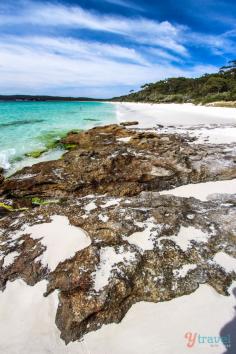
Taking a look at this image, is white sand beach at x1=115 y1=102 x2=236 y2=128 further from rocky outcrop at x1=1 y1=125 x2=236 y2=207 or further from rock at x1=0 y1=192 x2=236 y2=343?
rock at x1=0 y1=192 x2=236 y2=343

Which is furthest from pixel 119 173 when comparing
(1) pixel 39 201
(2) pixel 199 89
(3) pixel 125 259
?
(2) pixel 199 89

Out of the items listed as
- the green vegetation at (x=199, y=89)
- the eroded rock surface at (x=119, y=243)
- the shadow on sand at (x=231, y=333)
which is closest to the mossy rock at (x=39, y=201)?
the eroded rock surface at (x=119, y=243)

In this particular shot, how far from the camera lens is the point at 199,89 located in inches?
2884

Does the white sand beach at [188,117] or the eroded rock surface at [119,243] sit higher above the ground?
the eroded rock surface at [119,243]

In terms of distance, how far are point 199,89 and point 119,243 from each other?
2991 inches

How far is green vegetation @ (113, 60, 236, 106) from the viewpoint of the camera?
164ft

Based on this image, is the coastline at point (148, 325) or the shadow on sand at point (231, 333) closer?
the shadow on sand at point (231, 333)

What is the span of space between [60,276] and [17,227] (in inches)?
77.0

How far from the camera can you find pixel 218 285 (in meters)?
3.97

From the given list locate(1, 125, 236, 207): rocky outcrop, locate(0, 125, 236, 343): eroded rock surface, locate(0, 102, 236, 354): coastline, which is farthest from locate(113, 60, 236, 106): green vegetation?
locate(0, 102, 236, 354): coastline

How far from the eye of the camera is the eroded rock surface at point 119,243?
12.4 feet

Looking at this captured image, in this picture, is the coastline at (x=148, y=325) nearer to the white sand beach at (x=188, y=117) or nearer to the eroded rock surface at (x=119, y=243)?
the eroded rock surface at (x=119, y=243)

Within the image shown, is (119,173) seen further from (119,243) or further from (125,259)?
(125,259)

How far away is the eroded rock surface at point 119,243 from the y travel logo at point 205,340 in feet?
1.87
